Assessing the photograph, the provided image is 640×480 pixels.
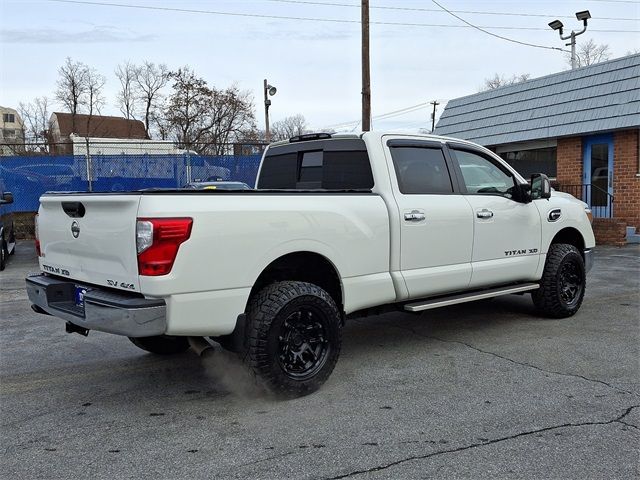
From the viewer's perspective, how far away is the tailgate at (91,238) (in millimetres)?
3582

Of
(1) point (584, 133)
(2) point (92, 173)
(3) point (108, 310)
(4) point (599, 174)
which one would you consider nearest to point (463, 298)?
(3) point (108, 310)

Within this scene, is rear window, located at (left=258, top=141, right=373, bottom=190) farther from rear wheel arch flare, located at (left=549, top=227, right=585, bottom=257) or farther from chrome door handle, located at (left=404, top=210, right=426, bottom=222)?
rear wheel arch flare, located at (left=549, top=227, right=585, bottom=257)

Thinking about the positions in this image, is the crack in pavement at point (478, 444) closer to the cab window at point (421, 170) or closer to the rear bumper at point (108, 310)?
the rear bumper at point (108, 310)

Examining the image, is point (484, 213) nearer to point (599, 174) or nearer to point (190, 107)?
point (599, 174)

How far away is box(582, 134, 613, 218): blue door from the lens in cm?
1379

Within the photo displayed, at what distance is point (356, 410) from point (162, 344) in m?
2.13

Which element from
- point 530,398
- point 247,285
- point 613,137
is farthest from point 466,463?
point 613,137

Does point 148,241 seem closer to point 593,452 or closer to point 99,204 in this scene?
point 99,204

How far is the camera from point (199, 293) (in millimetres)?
3631

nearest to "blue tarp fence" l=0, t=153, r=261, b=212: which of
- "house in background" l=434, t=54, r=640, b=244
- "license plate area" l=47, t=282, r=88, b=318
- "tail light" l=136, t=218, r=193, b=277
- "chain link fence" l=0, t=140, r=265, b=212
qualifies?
"chain link fence" l=0, t=140, r=265, b=212

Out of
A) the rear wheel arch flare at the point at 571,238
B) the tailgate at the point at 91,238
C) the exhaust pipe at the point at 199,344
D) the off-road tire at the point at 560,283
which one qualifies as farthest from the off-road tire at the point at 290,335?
the rear wheel arch flare at the point at 571,238

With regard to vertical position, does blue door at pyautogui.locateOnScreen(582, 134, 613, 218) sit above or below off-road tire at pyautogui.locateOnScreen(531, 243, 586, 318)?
above

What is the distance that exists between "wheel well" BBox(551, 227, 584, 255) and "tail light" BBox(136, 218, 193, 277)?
4.63 metres

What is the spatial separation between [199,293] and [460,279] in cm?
259
